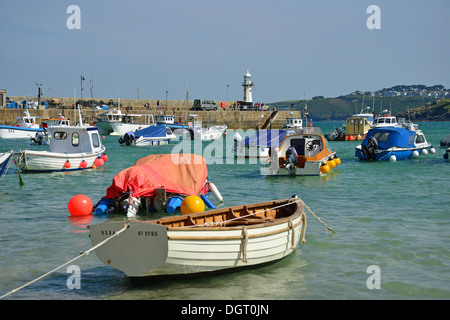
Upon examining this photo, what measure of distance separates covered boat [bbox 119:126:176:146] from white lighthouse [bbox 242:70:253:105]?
170 feet

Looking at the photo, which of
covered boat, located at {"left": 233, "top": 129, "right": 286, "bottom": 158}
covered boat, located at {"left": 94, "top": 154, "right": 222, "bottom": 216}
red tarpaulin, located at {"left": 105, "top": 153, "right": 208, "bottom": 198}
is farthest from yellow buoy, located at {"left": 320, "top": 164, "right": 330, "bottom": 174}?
covered boat, located at {"left": 233, "top": 129, "right": 286, "bottom": 158}

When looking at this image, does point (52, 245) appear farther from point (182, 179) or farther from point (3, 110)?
point (3, 110)

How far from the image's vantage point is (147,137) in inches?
2287

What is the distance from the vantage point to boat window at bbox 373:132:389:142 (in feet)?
116

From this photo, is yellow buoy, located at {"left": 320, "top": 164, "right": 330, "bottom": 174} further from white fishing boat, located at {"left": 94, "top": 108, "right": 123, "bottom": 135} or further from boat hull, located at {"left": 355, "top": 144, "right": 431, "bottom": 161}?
white fishing boat, located at {"left": 94, "top": 108, "right": 123, "bottom": 135}

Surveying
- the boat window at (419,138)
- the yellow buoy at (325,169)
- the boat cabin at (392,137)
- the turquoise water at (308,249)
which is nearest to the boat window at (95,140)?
the turquoise water at (308,249)

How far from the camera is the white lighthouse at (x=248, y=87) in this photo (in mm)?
109562

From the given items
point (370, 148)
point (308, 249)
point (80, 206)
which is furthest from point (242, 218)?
point (370, 148)

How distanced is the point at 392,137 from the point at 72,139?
2093 centimetres

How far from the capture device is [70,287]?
997 cm

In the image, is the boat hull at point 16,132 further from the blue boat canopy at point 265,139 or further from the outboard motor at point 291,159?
the outboard motor at point 291,159

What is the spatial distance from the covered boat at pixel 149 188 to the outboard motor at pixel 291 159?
9057mm

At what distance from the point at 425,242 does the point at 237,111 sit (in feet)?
284
